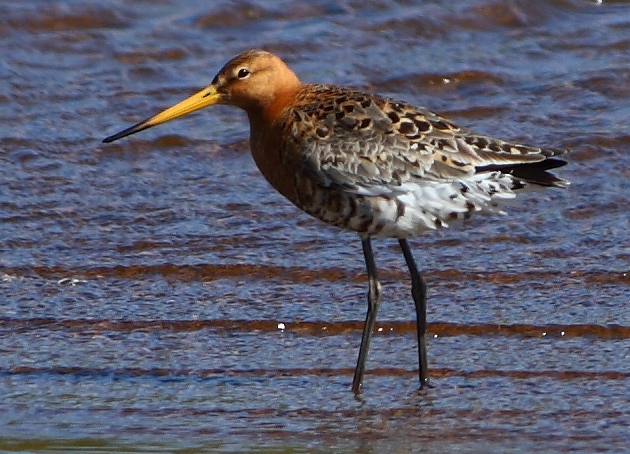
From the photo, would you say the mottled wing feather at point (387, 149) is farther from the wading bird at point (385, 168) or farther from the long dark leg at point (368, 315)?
the long dark leg at point (368, 315)

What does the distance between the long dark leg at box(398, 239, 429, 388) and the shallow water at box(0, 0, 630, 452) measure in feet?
0.35

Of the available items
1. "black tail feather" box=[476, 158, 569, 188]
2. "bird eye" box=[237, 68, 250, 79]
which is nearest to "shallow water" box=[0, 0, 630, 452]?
"black tail feather" box=[476, 158, 569, 188]

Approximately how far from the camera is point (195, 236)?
917 centimetres

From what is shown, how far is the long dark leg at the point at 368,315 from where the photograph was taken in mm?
6945

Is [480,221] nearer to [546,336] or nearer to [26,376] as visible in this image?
[546,336]

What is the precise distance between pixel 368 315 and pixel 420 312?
0.28m

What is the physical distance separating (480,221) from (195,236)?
1.85 m

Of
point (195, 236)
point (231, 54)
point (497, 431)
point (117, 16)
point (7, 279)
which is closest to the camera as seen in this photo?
point (497, 431)

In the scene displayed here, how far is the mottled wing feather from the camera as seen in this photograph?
6.91 metres

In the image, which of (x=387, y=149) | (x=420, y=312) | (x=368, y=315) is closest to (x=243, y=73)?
(x=387, y=149)

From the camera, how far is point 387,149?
6.98m

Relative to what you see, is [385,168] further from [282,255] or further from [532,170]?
[282,255]

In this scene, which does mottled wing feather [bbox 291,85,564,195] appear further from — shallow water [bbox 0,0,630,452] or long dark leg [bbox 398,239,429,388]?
shallow water [bbox 0,0,630,452]

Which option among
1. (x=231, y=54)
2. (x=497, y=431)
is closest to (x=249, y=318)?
(x=497, y=431)
